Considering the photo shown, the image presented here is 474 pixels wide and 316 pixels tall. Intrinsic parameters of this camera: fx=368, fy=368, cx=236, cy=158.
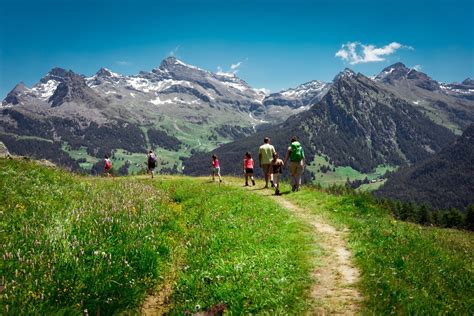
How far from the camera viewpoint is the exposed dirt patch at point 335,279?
799cm

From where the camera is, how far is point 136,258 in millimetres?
9852

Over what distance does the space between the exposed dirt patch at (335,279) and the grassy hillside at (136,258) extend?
1.33 ft

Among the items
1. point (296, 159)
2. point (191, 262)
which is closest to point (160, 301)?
point (191, 262)

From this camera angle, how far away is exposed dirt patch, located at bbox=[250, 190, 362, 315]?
7.99m

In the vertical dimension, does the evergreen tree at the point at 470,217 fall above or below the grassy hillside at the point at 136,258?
below

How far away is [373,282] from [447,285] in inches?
67.9

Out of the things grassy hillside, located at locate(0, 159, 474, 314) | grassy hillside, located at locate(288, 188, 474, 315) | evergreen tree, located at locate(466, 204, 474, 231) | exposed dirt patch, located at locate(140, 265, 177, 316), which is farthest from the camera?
evergreen tree, located at locate(466, 204, 474, 231)

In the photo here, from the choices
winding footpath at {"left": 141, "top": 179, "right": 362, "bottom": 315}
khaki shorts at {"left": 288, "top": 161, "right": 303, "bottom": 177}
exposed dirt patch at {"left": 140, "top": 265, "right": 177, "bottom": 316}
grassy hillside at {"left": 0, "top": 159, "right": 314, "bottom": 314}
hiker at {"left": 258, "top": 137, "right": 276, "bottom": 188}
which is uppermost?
hiker at {"left": 258, "top": 137, "right": 276, "bottom": 188}

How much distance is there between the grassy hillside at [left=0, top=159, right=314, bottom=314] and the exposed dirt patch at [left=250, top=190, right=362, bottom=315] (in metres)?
0.41

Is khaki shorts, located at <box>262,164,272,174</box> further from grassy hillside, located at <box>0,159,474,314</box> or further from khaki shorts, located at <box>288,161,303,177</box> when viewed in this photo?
grassy hillside, located at <box>0,159,474,314</box>

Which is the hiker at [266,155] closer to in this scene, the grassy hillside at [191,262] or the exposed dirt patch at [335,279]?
the grassy hillside at [191,262]

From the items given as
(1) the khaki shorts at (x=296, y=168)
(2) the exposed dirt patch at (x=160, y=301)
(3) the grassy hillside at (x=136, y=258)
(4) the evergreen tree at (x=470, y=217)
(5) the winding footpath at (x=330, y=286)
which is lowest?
(4) the evergreen tree at (x=470, y=217)

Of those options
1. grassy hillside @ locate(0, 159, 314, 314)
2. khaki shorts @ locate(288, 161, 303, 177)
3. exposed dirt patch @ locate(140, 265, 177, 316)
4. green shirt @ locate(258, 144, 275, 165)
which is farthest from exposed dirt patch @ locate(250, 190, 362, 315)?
green shirt @ locate(258, 144, 275, 165)

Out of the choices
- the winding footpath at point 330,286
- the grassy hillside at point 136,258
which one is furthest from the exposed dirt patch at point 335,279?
the grassy hillside at point 136,258
